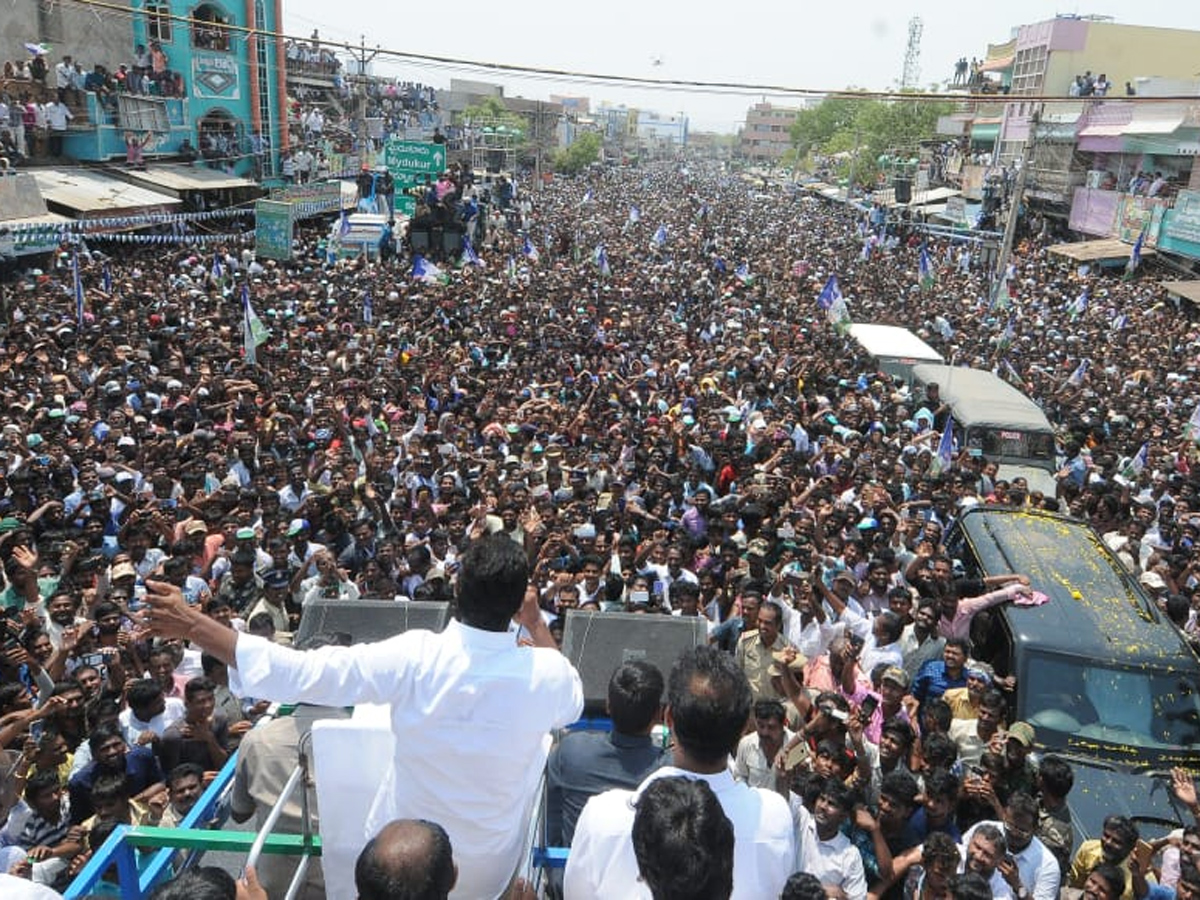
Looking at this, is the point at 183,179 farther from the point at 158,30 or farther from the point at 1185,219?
the point at 1185,219

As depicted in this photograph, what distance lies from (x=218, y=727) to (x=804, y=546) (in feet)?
14.7

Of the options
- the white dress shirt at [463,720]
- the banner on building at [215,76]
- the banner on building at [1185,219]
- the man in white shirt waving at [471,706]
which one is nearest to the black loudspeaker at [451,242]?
the banner on building at [215,76]

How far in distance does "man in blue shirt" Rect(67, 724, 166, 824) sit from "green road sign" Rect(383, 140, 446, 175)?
2303cm

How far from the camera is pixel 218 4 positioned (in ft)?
98.9

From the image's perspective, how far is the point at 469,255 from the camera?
76.1 feet

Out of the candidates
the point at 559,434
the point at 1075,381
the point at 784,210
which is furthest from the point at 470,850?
the point at 784,210

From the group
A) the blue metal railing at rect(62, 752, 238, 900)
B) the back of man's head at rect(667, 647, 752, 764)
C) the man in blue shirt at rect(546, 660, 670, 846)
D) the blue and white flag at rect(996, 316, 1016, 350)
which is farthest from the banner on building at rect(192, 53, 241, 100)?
the back of man's head at rect(667, 647, 752, 764)

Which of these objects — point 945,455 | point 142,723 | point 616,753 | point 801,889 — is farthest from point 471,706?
point 945,455

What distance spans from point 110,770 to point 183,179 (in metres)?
25.8

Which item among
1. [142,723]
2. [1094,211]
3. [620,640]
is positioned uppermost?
[620,640]

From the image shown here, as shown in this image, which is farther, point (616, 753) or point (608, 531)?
point (608, 531)

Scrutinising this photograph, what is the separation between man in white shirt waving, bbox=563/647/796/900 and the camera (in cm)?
223

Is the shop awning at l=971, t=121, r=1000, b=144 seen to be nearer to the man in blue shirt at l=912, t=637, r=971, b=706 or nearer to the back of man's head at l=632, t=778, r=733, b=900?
the man in blue shirt at l=912, t=637, r=971, b=706

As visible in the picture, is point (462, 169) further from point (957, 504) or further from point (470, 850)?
point (470, 850)
